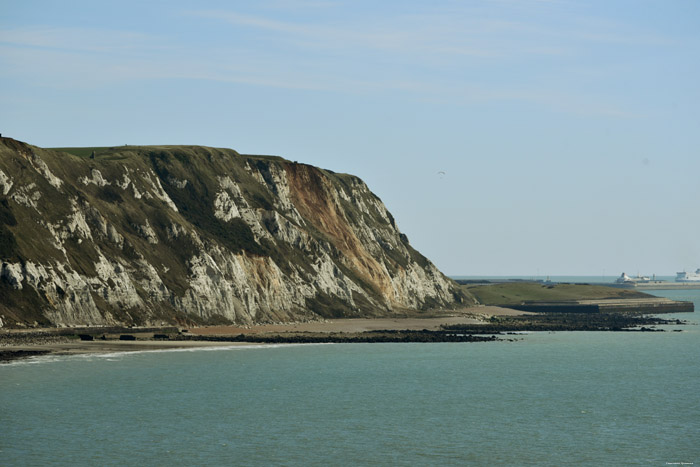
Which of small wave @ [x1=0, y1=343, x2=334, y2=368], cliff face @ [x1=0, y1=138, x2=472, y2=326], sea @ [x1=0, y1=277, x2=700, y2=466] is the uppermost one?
cliff face @ [x1=0, y1=138, x2=472, y2=326]

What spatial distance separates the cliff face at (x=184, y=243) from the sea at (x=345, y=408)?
631 inches

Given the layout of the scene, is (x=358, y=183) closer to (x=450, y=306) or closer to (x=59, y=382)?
(x=450, y=306)

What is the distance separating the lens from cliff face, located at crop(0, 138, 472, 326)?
4058 inches

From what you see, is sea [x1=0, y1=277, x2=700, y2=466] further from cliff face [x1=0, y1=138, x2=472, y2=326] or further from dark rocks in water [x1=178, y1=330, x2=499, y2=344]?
cliff face [x1=0, y1=138, x2=472, y2=326]

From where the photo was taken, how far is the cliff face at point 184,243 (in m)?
103

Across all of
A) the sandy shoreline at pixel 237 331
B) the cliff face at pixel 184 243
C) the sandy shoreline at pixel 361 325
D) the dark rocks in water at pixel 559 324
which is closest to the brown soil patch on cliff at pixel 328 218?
the cliff face at pixel 184 243

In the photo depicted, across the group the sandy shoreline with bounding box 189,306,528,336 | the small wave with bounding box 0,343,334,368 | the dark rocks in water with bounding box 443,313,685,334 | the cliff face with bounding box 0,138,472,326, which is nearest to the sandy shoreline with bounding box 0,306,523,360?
the sandy shoreline with bounding box 189,306,528,336

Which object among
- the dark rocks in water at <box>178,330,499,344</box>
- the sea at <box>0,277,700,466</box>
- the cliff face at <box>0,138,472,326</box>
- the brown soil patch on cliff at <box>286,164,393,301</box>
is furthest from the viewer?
the brown soil patch on cliff at <box>286,164,393,301</box>

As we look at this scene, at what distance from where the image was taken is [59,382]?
237ft

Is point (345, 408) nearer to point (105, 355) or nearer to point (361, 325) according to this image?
point (105, 355)

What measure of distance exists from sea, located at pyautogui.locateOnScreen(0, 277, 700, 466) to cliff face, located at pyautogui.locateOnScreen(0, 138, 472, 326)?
1602cm

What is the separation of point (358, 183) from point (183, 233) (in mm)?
73019

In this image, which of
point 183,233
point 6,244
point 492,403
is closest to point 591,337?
point 183,233

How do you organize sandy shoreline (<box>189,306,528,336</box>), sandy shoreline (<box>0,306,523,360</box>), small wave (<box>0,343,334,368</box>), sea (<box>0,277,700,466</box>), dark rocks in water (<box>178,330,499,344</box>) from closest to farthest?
sea (<box>0,277,700,466</box>), small wave (<box>0,343,334,368</box>), sandy shoreline (<box>0,306,523,360</box>), dark rocks in water (<box>178,330,499,344</box>), sandy shoreline (<box>189,306,528,336</box>)
